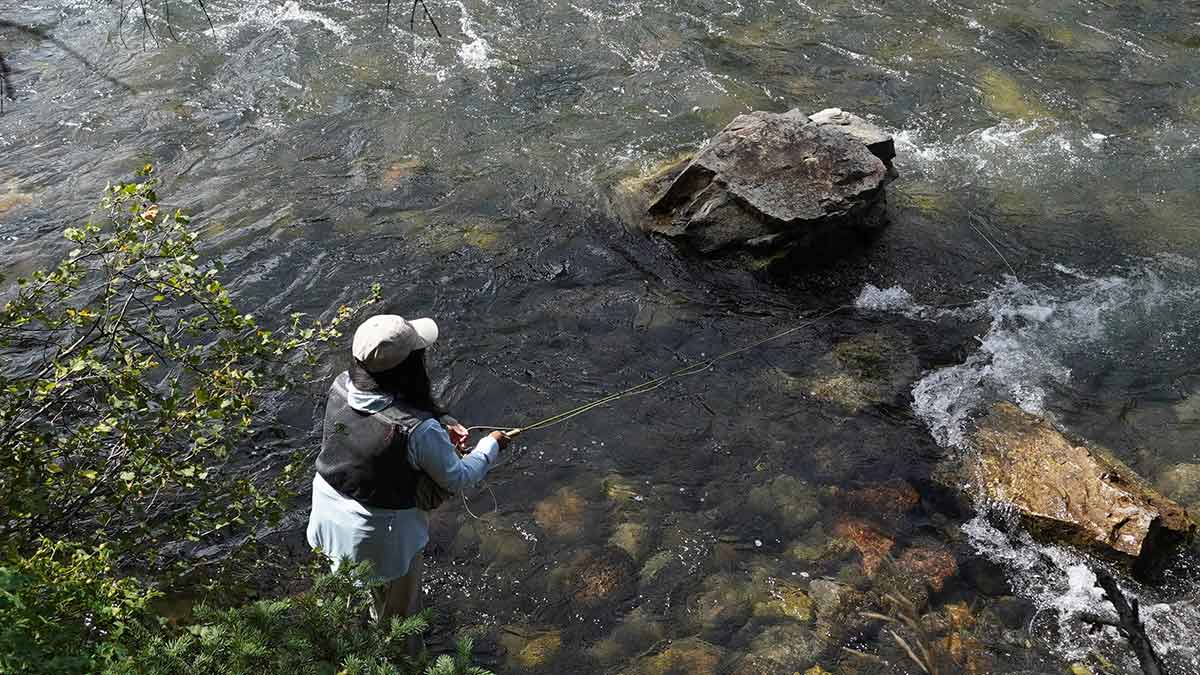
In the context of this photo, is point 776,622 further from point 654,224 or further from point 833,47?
point 833,47

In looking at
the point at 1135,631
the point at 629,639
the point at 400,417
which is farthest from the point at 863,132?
the point at 400,417

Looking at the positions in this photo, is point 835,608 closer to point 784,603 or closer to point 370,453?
point 784,603

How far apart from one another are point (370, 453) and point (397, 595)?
3.36 ft

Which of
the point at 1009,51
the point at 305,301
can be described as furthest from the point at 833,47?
the point at 305,301

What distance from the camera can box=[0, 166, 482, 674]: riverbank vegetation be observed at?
366 cm

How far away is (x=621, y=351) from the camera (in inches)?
317

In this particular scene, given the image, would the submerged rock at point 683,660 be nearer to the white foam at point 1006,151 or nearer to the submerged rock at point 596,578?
the submerged rock at point 596,578

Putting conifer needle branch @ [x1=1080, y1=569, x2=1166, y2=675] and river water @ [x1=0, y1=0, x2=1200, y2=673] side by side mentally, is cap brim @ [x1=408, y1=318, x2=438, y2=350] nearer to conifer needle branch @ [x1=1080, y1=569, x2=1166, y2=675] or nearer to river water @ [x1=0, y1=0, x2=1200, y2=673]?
river water @ [x1=0, y1=0, x2=1200, y2=673]

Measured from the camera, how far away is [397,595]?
4902mm

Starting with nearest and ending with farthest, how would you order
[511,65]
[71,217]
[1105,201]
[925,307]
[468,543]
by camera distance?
[468,543] → [925,307] → [71,217] → [1105,201] → [511,65]

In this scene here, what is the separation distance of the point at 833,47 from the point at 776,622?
9.10 metres

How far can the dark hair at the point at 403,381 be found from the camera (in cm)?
428

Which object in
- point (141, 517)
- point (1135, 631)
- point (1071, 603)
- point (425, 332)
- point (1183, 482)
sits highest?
point (425, 332)

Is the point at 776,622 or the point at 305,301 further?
the point at 305,301
